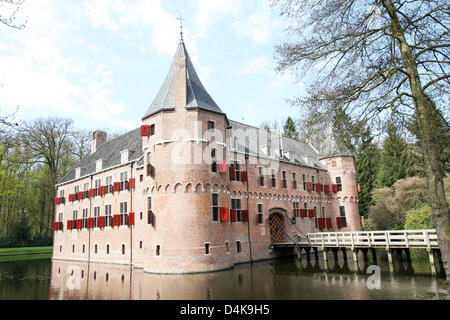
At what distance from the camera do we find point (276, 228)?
23.2m

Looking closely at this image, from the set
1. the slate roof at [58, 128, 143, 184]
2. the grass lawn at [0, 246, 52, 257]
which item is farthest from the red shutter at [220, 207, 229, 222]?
the grass lawn at [0, 246, 52, 257]

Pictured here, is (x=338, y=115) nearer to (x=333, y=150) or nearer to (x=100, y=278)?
(x=333, y=150)

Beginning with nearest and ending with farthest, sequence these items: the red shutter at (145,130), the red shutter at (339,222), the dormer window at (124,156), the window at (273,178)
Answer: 1. the red shutter at (145,130)
2. the dormer window at (124,156)
3. the window at (273,178)
4. the red shutter at (339,222)

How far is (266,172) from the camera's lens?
911 inches

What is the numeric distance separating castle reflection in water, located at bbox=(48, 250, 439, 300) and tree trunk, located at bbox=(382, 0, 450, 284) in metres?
2.59

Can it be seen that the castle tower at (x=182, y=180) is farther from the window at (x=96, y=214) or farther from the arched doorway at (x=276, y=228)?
the window at (x=96, y=214)

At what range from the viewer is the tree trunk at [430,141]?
7594 mm

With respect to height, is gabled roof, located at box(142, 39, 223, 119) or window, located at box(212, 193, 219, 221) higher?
gabled roof, located at box(142, 39, 223, 119)

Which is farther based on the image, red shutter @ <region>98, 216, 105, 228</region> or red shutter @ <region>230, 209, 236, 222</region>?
red shutter @ <region>98, 216, 105, 228</region>

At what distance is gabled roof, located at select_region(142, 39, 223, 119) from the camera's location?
1728cm

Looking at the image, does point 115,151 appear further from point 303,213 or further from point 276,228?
point 303,213

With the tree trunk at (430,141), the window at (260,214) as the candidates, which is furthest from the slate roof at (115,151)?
the tree trunk at (430,141)

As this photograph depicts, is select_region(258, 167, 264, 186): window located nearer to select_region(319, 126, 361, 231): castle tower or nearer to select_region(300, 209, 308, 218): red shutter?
select_region(300, 209, 308, 218): red shutter

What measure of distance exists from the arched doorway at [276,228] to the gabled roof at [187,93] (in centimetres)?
946
